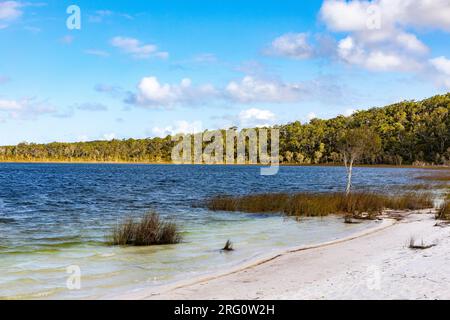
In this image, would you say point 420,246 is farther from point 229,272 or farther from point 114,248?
point 114,248

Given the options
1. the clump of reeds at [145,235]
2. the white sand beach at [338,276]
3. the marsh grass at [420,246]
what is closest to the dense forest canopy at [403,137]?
the clump of reeds at [145,235]

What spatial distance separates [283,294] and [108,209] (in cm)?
2424

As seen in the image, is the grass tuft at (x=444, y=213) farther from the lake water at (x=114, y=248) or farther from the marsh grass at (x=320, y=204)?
the marsh grass at (x=320, y=204)

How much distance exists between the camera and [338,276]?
34.4 feet

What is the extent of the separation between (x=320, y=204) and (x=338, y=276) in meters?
17.7

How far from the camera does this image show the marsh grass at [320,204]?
27.6m

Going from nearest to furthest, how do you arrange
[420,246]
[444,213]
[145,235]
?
[420,246], [145,235], [444,213]

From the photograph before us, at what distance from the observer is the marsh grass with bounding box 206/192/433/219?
27625 millimetres

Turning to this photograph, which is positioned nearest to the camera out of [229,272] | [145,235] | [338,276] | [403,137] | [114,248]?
[338,276]

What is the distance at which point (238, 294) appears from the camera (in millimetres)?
9312

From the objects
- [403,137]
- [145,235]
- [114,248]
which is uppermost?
[403,137]

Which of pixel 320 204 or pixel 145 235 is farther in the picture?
pixel 320 204

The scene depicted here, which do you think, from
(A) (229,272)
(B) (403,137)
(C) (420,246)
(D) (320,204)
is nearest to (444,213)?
(D) (320,204)
